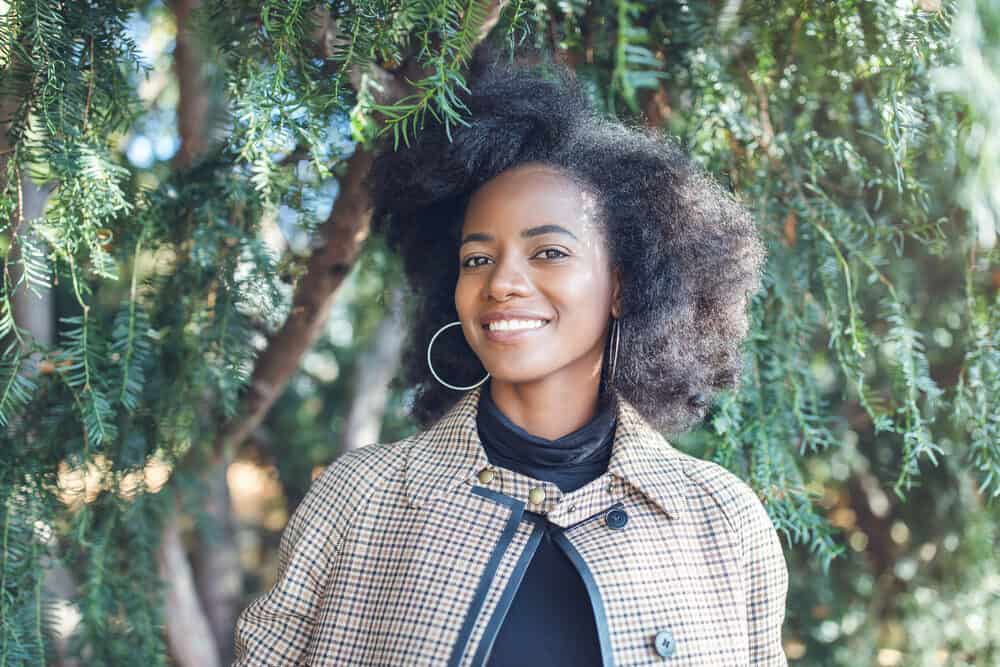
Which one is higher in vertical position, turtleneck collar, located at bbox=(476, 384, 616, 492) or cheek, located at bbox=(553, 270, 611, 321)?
cheek, located at bbox=(553, 270, 611, 321)

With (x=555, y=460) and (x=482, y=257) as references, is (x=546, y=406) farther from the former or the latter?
(x=482, y=257)

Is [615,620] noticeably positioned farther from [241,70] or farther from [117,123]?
[117,123]

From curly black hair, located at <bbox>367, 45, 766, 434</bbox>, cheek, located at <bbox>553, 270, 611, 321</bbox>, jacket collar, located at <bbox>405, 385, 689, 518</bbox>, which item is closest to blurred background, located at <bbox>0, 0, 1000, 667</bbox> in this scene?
curly black hair, located at <bbox>367, 45, 766, 434</bbox>

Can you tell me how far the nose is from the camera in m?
1.38

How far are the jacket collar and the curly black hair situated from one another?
0.11m

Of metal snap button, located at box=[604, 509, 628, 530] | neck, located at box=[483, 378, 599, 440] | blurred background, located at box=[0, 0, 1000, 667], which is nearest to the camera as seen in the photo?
blurred background, located at box=[0, 0, 1000, 667]

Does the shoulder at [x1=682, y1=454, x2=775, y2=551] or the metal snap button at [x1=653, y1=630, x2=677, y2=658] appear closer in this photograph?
the metal snap button at [x1=653, y1=630, x2=677, y2=658]

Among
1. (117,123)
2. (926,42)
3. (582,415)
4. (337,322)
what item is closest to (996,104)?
(926,42)

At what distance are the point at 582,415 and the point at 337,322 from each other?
1.89 meters

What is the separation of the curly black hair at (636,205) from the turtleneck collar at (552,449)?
0.10 m

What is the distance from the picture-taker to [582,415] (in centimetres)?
151

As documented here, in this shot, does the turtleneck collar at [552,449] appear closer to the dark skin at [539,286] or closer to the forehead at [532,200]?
the dark skin at [539,286]

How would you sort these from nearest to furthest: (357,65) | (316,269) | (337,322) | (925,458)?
(357,65)
(316,269)
(925,458)
(337,322)

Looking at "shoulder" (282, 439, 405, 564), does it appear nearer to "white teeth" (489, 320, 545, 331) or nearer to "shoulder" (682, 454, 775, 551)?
"white teeth" (489, 320, 545, 331)
